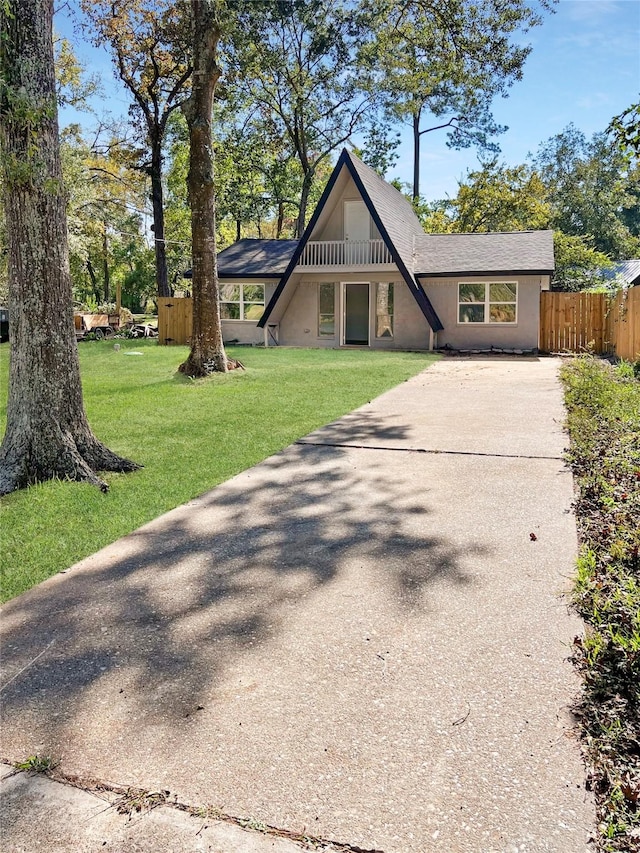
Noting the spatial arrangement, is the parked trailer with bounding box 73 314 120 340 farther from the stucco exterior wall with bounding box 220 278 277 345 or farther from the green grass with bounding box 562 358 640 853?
the green grass with bounding box 562 358 640 853

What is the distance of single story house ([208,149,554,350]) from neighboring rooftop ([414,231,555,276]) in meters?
0.03

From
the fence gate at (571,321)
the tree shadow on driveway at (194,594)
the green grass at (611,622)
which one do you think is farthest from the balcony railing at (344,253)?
the tree shadow on driveway at (194,594)

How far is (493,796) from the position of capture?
6.95 feet

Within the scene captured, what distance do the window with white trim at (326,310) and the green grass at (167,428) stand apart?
4.39m

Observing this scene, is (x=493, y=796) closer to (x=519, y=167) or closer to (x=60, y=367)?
(x=60, y=367)

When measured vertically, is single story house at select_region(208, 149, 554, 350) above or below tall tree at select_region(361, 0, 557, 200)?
below

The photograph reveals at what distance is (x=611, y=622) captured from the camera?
322 centimetres

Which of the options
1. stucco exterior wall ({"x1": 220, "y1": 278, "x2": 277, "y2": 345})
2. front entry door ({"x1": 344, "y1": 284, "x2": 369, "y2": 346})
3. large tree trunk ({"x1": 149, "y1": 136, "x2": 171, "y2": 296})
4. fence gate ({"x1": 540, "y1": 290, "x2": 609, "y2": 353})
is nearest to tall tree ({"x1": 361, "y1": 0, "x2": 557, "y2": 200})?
fence gate ({"x1": 540, "y1": 290, "x2": 609, "y2": 353})

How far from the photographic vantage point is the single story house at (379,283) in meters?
20.4

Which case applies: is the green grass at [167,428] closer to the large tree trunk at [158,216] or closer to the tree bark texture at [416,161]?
the large tree trunk at [158,216]

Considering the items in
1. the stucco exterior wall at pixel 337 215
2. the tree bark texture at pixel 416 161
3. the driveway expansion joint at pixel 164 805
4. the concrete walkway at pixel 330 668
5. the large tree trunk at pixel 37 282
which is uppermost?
the tree bark texture at pixel 416 161

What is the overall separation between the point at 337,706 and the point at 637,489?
369 centimetres

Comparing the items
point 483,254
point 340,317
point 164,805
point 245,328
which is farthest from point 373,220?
point 164,805

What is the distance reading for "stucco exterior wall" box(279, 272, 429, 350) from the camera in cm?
2180
